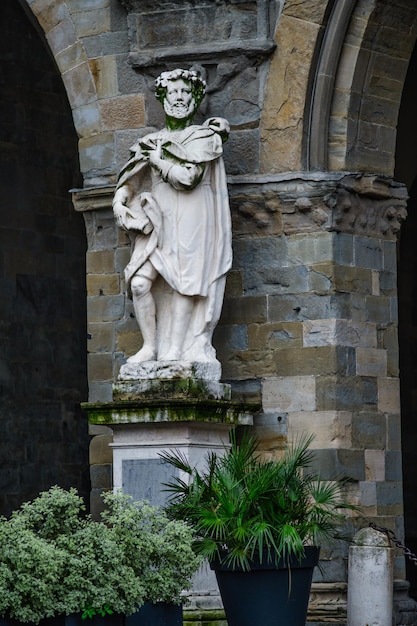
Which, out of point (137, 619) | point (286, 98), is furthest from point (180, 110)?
point (137, 619)

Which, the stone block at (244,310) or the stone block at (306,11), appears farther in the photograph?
the stone block at (244,310)

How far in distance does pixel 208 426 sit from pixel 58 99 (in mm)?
5847

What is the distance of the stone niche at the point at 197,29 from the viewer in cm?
1139

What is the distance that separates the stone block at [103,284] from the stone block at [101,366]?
1.27 ft

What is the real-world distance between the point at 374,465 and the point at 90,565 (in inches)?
125

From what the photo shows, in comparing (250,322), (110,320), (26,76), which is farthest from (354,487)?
(26,76)

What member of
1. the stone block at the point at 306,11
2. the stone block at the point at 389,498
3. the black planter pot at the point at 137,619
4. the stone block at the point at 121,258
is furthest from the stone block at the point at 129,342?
the black planter pot at the point at 137,619

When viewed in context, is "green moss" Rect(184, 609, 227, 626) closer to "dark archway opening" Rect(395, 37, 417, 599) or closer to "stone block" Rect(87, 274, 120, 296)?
"stone block" Rect(87, 274, 120, 296)

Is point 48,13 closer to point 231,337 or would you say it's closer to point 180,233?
point 180,233

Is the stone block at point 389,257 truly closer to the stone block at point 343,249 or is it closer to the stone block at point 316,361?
the stone block at point 343,249

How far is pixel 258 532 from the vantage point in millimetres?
9641

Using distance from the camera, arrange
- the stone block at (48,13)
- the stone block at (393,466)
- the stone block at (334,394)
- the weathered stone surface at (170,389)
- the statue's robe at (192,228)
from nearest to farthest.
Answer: the weathered stone surface at (170,389) → the statue's robe at (192,228) → the stone block at (334,394) → the stone block at (393,466) → the stone block at (48,13)

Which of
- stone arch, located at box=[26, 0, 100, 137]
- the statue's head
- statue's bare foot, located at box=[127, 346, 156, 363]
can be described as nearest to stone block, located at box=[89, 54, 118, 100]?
stone arch, located at box=[26, 0, 100, 137]

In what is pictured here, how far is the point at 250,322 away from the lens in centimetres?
1139
